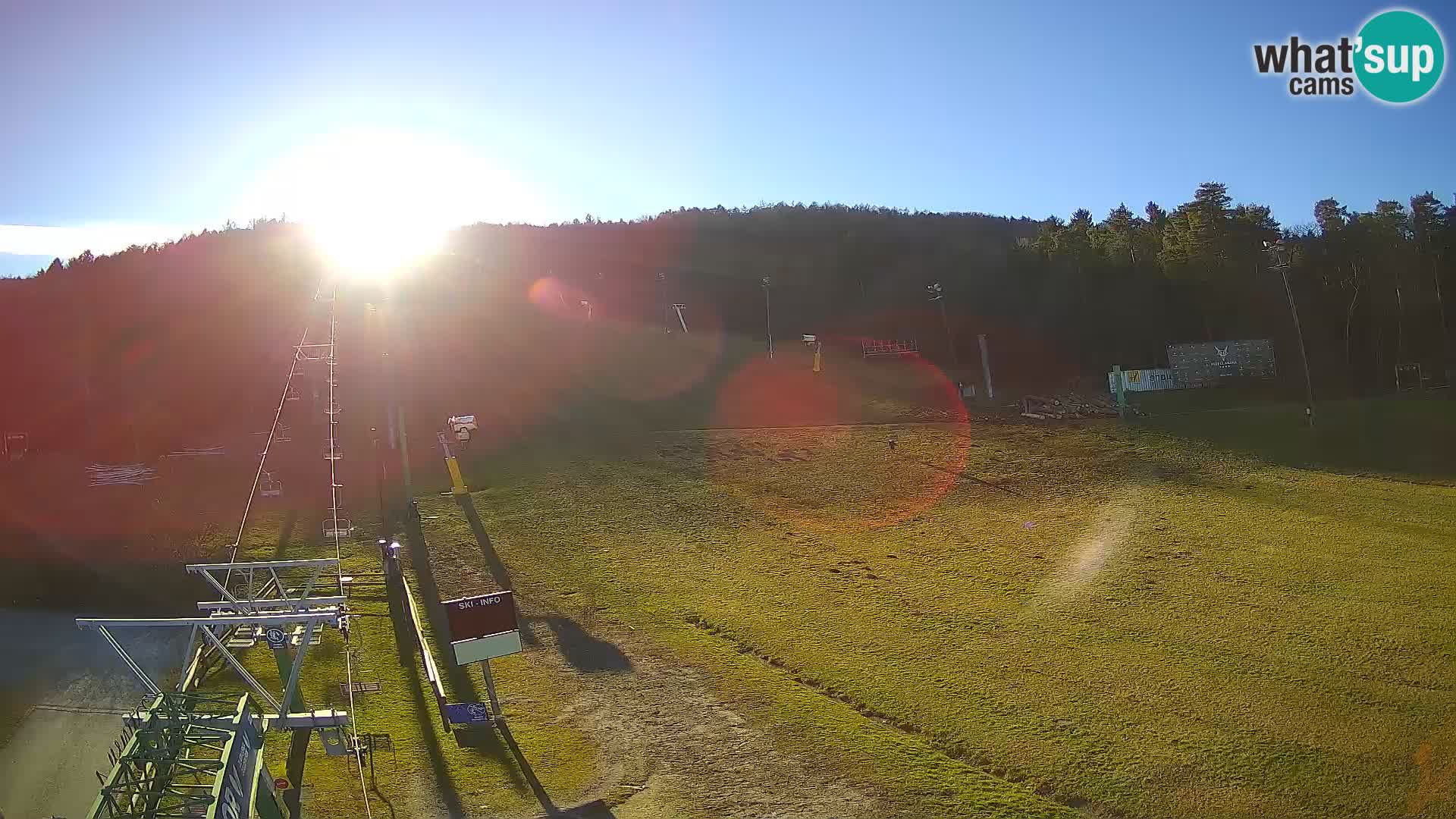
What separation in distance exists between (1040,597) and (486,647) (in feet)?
55.2

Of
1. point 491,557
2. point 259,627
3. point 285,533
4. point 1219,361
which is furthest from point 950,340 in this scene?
point 259,627

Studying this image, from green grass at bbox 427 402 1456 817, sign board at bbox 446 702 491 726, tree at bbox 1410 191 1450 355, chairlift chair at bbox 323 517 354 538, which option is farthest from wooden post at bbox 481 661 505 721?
tree at bbox 1410 191 1450 355

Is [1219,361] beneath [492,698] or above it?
above

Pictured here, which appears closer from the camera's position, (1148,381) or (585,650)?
(585,650)

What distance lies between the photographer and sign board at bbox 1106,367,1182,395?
2475 inches

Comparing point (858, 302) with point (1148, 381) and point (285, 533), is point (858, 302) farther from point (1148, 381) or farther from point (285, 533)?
point (285, 533)

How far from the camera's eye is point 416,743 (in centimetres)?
1717

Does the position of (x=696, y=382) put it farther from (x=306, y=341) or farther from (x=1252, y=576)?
(x=1252, y=576)

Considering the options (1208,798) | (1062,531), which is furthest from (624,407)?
(1208,798)

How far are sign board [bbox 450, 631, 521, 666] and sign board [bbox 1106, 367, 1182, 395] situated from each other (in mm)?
54921

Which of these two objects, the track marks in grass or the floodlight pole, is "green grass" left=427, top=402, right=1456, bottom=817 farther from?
the floodlight pole

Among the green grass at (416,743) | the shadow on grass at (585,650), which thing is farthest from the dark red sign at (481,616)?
the shadow on grass at (585,650)

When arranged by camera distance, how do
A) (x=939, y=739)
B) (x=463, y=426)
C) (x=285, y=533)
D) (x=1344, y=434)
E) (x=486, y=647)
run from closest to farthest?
(x=939, y=739) → (x=486, y=647) → (x=285, y=533) → (x=1344, y=434) → (x=463, y=426)

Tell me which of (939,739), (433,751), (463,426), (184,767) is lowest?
(939,739)
